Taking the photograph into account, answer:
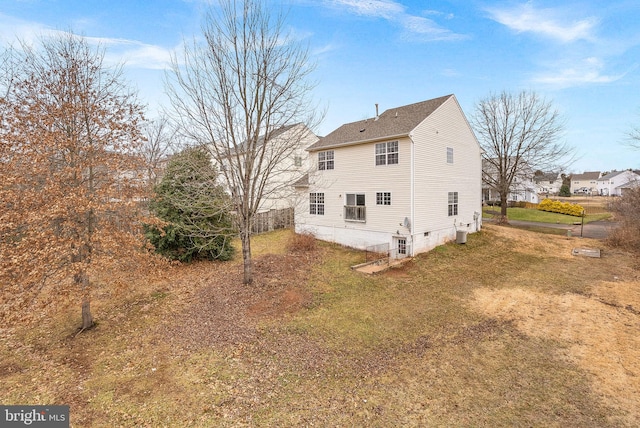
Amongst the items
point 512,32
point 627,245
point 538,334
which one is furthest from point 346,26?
point 627,245

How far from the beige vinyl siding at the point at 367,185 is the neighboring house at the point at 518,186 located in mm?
16762

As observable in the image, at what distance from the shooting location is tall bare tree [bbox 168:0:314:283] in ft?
30.5

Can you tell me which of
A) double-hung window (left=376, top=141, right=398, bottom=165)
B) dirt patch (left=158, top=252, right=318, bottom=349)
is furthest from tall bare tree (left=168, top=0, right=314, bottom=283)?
double-hung window (left=376, top=141, right=398, bottom=165)

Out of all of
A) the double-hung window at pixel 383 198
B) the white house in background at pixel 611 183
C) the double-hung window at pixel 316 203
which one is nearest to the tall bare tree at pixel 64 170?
the double-hung window at pixel 383 198

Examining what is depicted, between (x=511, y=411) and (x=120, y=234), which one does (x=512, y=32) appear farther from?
(x=120, y=234)

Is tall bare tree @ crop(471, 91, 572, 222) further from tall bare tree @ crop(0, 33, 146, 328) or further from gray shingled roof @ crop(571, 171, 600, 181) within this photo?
gray shingled roof @ crop(571, 171, 600, 181)

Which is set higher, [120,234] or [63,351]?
[120,234]

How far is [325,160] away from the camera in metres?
18.4

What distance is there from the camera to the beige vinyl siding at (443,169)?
580 inches

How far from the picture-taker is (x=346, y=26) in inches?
551

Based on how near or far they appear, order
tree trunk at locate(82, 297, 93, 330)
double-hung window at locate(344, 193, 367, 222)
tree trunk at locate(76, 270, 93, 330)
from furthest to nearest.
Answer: double-hung window at locate(344, 193, 367, 222)
tree trunk at locate(82, 297, 93, 330)
tree trunk at locate(76, 270, 93, 330)

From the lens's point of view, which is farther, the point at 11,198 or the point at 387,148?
the point at 387,148

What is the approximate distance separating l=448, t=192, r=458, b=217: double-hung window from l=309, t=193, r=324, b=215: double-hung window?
8.11 m

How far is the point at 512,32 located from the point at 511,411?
1912 centimetres
